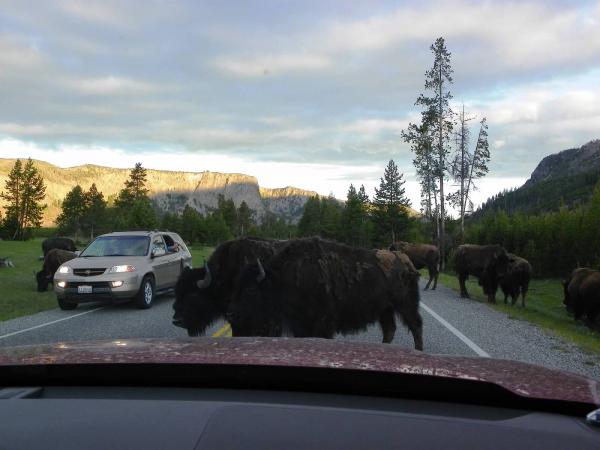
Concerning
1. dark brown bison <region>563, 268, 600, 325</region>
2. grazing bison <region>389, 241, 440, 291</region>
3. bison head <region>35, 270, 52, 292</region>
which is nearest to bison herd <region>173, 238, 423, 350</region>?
dark brown bison <region>563, 268, 600, 325</region>

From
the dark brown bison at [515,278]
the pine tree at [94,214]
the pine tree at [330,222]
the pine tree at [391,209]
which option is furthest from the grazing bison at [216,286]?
the pine tree at [94,214]

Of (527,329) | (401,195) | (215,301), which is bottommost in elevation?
(527,329)

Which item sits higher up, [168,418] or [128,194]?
[128,194]

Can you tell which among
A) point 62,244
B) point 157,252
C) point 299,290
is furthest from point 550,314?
point 62,244

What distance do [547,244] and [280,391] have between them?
2073 inches

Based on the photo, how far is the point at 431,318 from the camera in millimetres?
13016

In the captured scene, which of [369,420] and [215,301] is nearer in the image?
[369,420]

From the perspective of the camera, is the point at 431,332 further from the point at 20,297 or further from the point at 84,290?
the point at 20,297

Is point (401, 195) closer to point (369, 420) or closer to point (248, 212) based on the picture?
point (248, 212)

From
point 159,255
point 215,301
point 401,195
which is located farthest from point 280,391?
point 401,195

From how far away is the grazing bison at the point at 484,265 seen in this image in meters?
19.5

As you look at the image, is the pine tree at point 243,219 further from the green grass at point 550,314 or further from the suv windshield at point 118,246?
the suv windshield at point 118,246

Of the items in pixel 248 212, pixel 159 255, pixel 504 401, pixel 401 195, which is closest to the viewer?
pixel 504 401

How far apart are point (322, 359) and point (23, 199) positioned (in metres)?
109
